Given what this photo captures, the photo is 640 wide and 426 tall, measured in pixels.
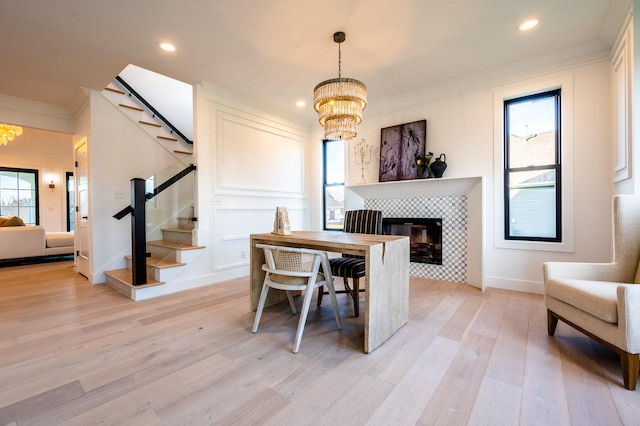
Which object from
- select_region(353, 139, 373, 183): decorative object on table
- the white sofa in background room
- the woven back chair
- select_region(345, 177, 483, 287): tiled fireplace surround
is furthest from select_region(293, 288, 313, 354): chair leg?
the white sofa in background room

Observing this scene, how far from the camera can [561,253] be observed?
122 inches

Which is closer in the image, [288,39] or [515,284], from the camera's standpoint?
[288,39]

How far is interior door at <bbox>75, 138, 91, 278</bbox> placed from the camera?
13.2 feet

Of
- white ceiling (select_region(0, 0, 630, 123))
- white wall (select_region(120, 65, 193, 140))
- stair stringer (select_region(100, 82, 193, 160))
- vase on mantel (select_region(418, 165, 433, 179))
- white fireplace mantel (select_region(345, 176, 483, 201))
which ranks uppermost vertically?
white wall (select_region(120, 65, 193, 140))

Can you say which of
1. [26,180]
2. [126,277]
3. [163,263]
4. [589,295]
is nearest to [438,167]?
[589,295]

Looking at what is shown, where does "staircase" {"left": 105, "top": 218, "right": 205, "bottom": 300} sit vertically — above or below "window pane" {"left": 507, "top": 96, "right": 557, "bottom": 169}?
below

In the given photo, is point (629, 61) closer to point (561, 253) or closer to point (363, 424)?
point (561, 253)

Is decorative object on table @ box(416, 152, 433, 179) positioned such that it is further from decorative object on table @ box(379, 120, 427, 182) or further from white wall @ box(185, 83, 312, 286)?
white wall @ box(185, 83, 312, 286)

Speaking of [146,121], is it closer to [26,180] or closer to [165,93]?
[165,93]

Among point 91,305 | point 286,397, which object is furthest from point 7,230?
point 286,397

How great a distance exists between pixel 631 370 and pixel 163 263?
416cm

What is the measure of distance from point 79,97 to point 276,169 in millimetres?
2966

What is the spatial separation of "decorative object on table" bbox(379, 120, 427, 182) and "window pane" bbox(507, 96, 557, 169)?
1071 millimetres

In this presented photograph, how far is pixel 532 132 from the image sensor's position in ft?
11.0
